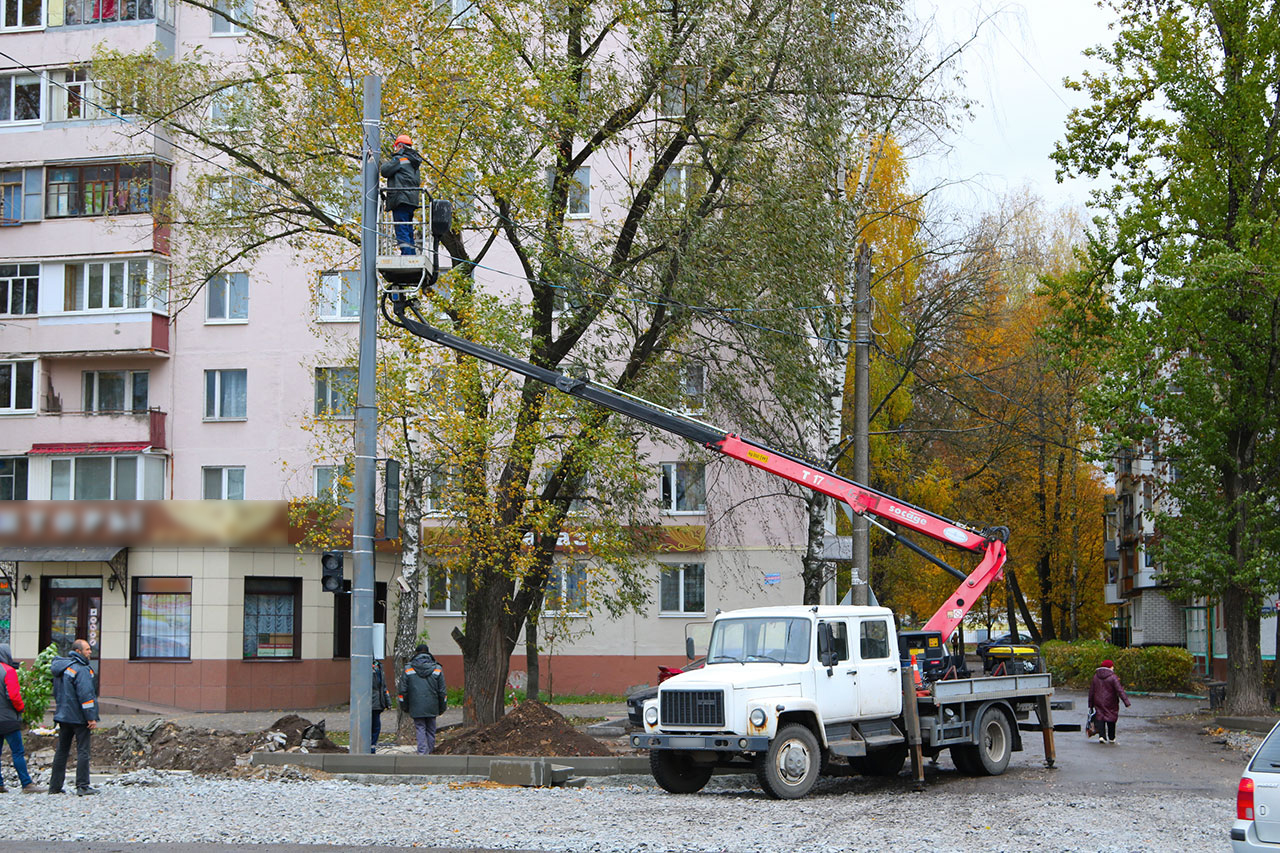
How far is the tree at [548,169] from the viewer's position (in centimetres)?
Result: 2064

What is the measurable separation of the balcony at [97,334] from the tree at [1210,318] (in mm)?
25142

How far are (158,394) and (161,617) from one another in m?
7.58

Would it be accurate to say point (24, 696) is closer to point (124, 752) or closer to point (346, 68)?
point (124, 752)

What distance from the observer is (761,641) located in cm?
1625

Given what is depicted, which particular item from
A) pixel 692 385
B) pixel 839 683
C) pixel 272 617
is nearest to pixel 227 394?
pixel 272 617

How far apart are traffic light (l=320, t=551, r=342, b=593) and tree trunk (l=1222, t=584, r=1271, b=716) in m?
20.0

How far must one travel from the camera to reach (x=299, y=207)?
76.7ft

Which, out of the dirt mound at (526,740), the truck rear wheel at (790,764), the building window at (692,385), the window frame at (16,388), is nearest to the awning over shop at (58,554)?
the window frame at (16,388)

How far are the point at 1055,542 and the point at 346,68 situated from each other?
116 ft

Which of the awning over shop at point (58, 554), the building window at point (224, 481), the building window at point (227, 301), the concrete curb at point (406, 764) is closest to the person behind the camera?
the concrete curb at point (406, 764)

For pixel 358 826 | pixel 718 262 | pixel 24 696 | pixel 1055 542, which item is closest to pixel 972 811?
pixel 358 826

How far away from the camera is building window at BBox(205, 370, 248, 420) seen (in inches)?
1497

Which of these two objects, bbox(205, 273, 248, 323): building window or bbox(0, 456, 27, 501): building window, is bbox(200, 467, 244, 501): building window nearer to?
bbox(205, 273, 248, 323): building window

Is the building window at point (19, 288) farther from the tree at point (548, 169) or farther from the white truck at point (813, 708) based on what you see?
the white truck at point (813, 708)
